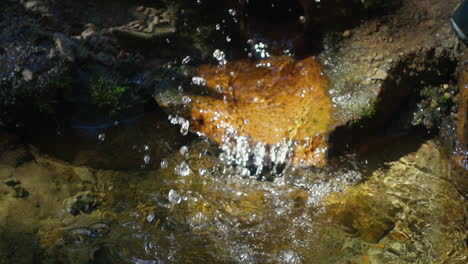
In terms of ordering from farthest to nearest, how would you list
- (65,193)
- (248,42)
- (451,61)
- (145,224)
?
1. (248,42)
2. (451,61)
3. (65,193)
4. (145,224)

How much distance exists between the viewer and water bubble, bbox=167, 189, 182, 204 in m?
4.03

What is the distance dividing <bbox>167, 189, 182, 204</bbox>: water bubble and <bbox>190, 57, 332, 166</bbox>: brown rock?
921 mm

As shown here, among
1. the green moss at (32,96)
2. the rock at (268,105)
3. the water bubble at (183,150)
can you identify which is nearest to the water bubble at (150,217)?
the water bubble at (183,150)

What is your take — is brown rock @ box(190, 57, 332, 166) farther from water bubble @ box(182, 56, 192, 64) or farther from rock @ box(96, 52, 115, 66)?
rock @ box(96, 52, 115, 66)

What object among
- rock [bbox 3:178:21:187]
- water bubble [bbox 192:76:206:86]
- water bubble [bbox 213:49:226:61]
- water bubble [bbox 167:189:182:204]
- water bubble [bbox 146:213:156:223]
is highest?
water bubble [bbox 213:49:226:61]

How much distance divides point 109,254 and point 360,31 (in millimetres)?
3625

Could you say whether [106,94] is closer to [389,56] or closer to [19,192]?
[19,192]

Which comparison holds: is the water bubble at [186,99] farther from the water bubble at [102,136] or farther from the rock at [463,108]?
the rock at [463,108]

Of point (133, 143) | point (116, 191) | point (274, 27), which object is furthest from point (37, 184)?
point (274, 27)

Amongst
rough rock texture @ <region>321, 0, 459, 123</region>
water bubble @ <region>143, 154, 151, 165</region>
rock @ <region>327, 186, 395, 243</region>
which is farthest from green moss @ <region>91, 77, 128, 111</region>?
rock @ <region>327, 186, 395, 243</region>

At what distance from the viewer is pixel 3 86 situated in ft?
15.2

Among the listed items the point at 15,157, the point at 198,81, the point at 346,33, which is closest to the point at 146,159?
the point at 198,81

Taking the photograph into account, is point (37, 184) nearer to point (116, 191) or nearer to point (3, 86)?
point (116, 191)

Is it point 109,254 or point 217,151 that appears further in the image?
point 217,151
